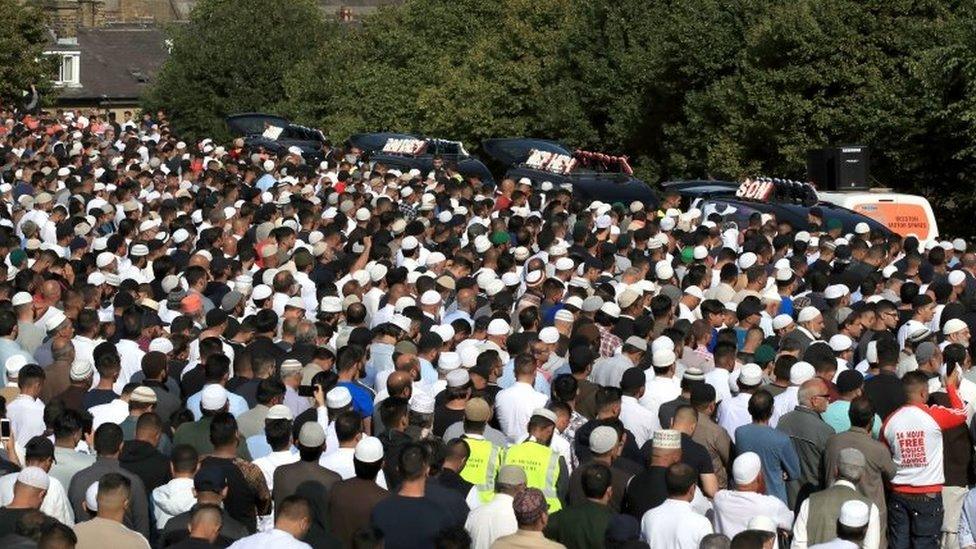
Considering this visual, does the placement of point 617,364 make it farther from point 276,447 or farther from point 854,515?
point 854,515

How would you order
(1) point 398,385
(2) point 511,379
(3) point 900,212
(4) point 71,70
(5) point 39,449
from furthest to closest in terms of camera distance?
1. (4) point 71,70
2. (3) point 900,212
3. (2) point 511,379
4. (1) point 398,385
5. (5) point 39,449

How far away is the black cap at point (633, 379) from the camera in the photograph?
1349 cm

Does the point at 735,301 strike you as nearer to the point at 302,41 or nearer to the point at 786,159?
the point at 786,159

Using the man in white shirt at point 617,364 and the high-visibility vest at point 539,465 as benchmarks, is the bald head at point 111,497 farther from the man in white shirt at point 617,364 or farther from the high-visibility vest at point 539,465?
the man in white shirt at point 617,364

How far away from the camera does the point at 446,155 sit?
37.5 meters

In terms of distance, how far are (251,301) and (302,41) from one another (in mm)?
43297

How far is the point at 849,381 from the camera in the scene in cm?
1361

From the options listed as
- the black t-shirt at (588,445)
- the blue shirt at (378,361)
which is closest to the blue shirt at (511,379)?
the blue shirt at (378,361)

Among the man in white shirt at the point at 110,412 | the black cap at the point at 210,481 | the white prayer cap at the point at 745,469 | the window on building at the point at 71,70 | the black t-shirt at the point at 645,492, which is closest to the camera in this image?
the black cap at the point at 210,481

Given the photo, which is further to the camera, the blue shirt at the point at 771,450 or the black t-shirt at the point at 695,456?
the blue shirt at the point at 771,450

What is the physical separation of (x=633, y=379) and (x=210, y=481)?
359cm

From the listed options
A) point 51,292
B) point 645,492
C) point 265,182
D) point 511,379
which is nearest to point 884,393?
point 511,379

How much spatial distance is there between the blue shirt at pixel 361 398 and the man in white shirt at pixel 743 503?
3036 millimetres

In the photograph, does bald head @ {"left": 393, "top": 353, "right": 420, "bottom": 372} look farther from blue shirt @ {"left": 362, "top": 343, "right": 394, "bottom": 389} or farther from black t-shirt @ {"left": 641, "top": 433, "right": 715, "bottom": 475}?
black t-shirt @ {"left": 641, "top": 433, "right": 715, "bottom": 475}
